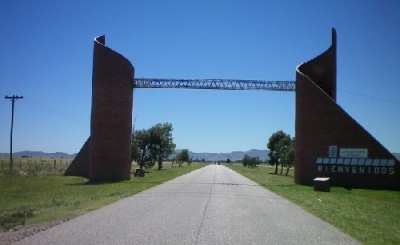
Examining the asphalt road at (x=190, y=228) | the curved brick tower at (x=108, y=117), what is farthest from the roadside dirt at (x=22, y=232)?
the curved brick tower at (x=108, y=117)

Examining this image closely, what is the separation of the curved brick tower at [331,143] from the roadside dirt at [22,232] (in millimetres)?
25674

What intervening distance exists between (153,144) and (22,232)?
67311 millimetres

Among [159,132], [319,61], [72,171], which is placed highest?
[319,61]

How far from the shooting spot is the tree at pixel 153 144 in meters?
73.5

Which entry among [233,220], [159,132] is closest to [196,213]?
[233,220]

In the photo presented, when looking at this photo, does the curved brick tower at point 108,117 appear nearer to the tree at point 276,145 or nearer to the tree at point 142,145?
the tree at point 142,145

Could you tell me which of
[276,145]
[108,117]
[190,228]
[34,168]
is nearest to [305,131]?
[108,117]

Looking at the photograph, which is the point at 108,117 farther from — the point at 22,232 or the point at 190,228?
the point at 190,228

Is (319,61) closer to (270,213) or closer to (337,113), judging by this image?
(337,113)

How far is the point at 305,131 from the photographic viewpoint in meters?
35.3

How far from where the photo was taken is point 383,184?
30625mm

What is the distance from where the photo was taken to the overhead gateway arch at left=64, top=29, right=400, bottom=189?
31.7 metres

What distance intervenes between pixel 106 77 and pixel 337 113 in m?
21.2

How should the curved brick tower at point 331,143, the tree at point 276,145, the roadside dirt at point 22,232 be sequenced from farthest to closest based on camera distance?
the tree at point 276,145 < the curved brick tower at point 331,143 < the roadside dirt at point 22,232
